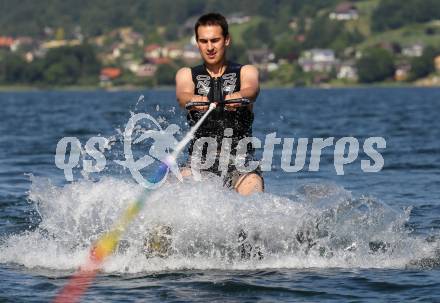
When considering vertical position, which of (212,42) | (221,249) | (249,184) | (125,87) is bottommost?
(221,249)

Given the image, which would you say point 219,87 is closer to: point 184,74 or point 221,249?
point 184,74

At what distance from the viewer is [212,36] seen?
11.3m

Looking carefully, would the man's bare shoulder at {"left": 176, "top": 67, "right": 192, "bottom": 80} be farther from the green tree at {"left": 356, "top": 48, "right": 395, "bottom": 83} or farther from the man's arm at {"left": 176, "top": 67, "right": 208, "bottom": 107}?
the green tree at {"left": 356, "top": 48, "right": 395, "bottom": 83}

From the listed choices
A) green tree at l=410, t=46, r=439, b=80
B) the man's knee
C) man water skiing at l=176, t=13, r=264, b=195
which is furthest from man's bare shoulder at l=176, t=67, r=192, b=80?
green tree at l=410, t=46, r=439, b=80

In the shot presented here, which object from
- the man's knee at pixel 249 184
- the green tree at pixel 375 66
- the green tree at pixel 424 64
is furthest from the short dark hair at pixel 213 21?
the green tree at pixel 375 66

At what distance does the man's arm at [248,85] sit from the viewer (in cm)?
1129

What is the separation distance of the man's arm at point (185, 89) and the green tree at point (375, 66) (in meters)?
169

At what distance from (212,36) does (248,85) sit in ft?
2.12

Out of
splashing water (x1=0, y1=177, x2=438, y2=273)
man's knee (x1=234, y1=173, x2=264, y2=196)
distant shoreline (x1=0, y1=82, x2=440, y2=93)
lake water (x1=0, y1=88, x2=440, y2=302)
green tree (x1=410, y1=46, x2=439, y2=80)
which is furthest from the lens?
distant shoreline (x1=0, y1=82, x2=440, y2=93)

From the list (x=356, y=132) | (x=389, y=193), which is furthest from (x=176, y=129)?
(x=356, y=132)

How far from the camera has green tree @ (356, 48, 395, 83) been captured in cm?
17900

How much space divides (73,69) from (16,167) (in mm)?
170294

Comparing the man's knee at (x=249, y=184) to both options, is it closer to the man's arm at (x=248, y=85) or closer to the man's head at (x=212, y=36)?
the man's arm at (x=248, y=85)

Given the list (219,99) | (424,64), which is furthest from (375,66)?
(219,99)
